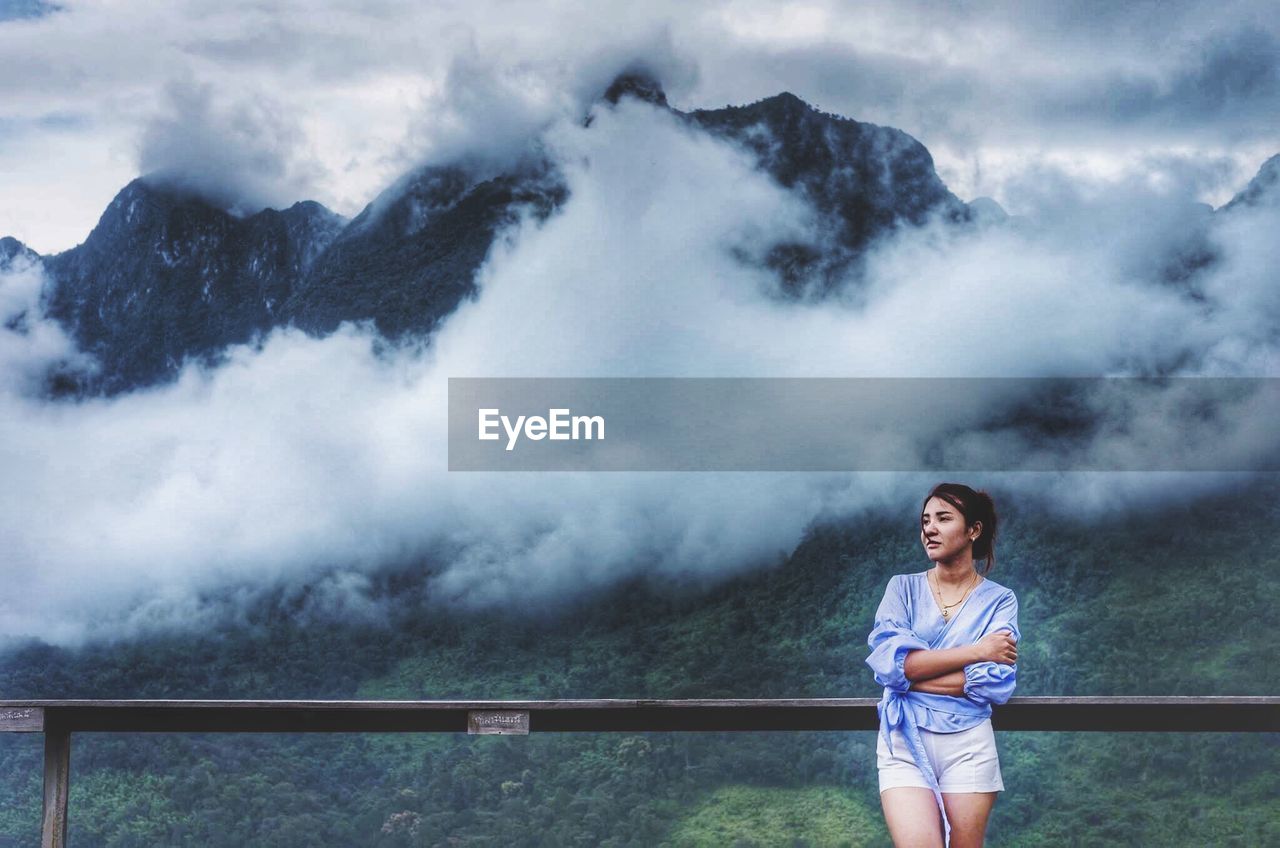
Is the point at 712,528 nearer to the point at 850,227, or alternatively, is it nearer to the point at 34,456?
the point at 850,227

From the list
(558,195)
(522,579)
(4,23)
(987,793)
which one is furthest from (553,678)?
(987,793)

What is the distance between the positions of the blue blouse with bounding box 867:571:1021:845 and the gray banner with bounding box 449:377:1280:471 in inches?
142

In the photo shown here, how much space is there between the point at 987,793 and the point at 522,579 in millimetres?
4900

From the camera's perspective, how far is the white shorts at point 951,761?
8.84ft

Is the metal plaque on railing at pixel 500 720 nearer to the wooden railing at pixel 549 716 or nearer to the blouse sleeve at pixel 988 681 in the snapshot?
the wooden railing at pixel 549 716

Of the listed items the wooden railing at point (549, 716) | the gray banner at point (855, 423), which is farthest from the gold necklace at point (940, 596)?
the gray banner at point (855, 423)

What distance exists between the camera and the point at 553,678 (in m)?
7.57

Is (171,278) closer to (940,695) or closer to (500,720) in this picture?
(500,720)

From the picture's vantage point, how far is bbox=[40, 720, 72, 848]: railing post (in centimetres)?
332

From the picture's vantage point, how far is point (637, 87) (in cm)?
627

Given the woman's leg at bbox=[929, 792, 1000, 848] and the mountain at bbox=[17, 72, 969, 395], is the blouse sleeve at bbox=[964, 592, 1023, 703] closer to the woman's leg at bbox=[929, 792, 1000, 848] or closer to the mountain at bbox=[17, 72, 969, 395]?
the woman's leg at bbox=[929, 792, 1000, 848]

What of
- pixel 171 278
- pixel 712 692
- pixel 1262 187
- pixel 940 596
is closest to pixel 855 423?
pixel 712 692

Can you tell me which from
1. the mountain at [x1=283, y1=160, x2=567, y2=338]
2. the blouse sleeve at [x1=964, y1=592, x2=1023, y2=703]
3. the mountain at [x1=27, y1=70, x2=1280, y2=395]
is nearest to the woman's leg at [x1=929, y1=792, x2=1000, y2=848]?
the blouse sleeve at [x1=964, y1=592, x2=1023, y2=703]

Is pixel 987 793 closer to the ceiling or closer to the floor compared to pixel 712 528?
closer to the floor
